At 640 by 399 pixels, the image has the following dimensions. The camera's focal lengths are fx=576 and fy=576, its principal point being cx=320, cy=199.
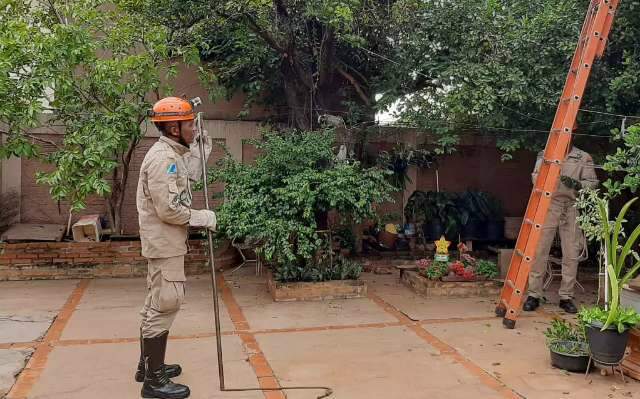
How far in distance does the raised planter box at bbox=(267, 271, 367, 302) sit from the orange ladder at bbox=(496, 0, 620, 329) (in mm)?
1968

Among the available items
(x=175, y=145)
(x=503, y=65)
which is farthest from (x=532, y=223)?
(x=175, y=145)

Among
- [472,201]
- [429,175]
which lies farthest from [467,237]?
[429,175]

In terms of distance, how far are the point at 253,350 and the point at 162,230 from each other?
159cm

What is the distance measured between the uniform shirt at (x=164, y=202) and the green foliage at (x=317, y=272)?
2988mm

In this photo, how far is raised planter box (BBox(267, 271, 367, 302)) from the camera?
276 inches

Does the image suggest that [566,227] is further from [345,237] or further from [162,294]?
[162,294]

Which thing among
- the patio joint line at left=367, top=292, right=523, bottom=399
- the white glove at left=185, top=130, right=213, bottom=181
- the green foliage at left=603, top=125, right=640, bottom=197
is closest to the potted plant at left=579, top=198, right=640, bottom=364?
the green foliage at left=603, top=125, right=640, bottom=197

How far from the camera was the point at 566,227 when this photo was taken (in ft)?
22.1

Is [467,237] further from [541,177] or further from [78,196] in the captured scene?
[78,196]

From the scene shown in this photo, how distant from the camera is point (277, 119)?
947cm

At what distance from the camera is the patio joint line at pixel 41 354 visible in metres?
4.20

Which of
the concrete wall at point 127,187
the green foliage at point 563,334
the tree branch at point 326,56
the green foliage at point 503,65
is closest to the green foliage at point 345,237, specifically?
the green foliage at point 503,65

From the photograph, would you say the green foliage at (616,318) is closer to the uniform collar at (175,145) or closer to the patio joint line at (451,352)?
the patio joint line at (451,352)

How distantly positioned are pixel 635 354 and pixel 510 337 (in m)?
1.22
